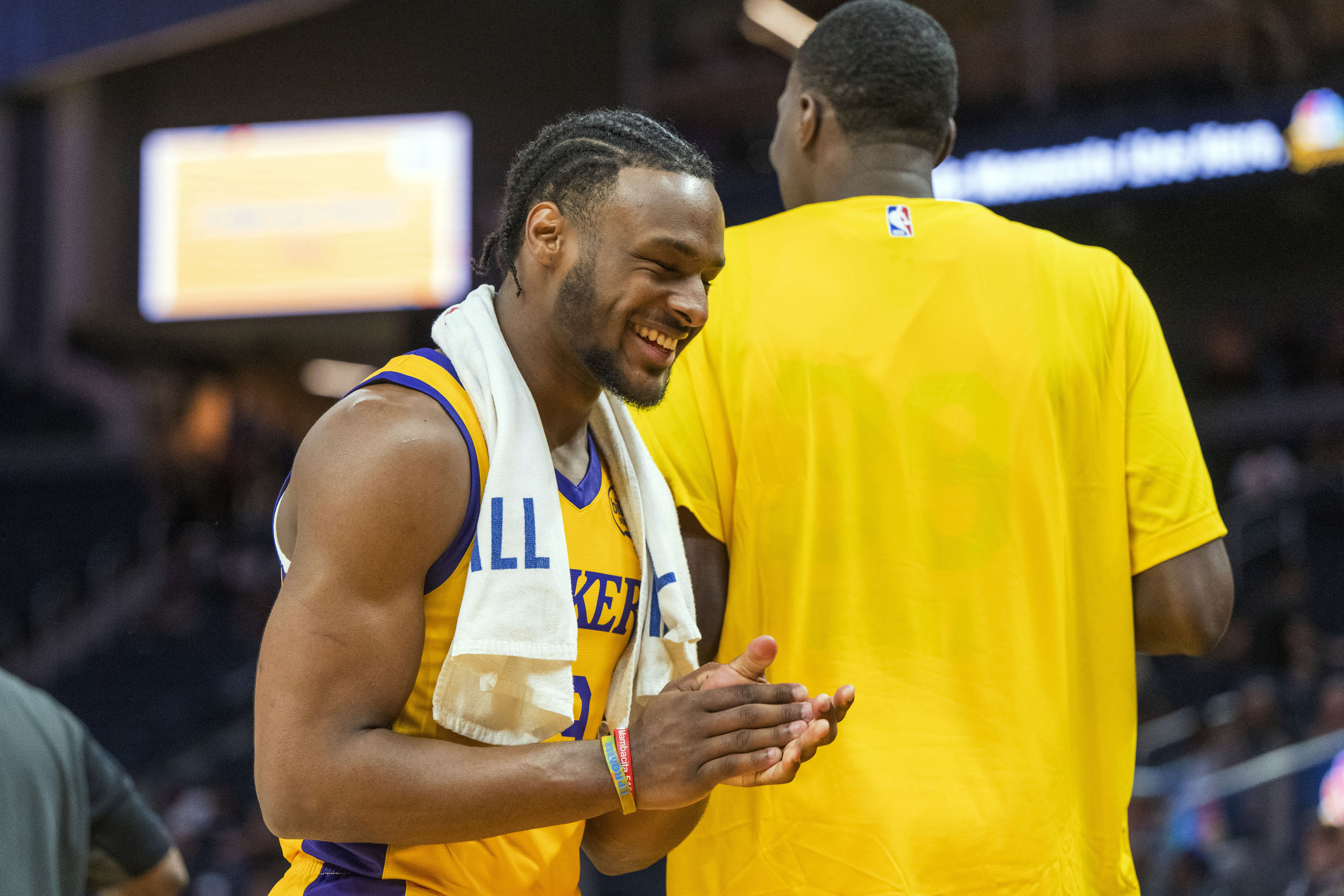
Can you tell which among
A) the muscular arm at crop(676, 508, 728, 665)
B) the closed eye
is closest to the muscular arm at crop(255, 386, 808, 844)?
the closed eye

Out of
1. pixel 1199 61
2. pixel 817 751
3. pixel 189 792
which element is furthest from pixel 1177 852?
pixel 1199 61

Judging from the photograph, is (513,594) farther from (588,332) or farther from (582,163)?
(582,163)

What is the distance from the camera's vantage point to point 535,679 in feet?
5.55

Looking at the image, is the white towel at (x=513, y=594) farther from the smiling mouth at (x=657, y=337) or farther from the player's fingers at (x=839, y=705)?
the player's fingers at (x=839, y=705)

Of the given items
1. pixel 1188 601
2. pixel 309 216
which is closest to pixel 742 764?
pixel 1188 601

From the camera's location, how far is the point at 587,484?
193 cm

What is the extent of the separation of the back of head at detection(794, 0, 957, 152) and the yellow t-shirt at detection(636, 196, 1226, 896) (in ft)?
A: 0.56

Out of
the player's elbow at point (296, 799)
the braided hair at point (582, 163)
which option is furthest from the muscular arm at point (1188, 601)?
the player's elbow at point (296, 799)

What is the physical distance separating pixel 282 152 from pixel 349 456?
1488cm

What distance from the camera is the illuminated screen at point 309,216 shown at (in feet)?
48.8

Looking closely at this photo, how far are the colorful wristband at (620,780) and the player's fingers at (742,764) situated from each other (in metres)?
0.10

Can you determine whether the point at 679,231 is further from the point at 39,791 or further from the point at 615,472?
the point at 39,791

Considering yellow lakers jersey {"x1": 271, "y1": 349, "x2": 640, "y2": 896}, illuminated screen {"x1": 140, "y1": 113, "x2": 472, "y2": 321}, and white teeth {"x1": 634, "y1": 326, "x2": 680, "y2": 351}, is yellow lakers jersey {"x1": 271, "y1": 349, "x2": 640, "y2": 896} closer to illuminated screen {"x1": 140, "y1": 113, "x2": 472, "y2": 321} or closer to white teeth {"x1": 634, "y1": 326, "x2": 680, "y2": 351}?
white teeth {"x1": 634, "y1": 326, "x2": 680, "y2": 351}

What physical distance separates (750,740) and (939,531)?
70 centimetres
